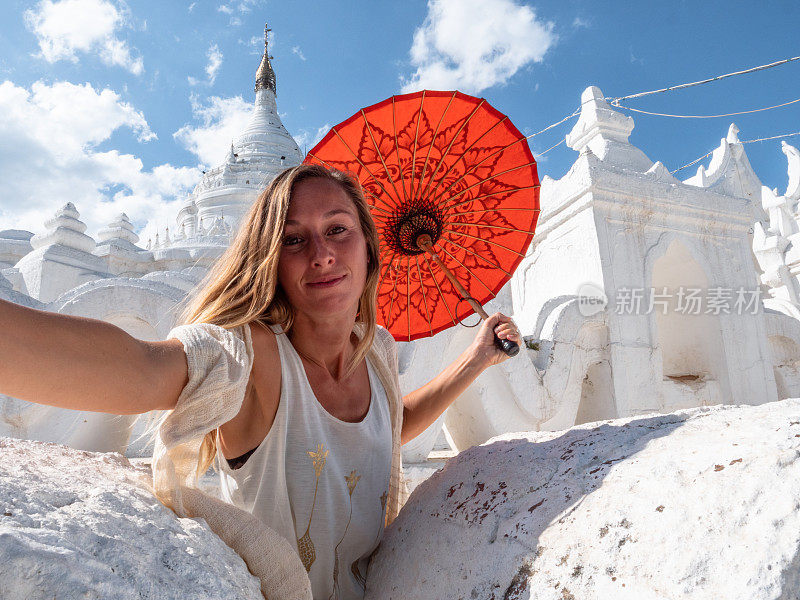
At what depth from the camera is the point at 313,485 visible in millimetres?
1220

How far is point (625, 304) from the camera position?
4.64m

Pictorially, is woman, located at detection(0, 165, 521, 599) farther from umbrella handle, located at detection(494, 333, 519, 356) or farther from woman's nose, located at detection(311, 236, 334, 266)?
umbrella handle, located at detection(494, 333, 519, 356)

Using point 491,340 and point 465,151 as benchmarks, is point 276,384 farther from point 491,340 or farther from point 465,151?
point 465,151

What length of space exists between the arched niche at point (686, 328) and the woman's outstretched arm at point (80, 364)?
486 cm

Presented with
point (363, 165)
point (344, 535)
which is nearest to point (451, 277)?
point (363, 165)

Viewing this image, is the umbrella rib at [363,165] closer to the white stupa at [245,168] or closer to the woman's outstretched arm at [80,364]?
the woman's outstretched arm at [80,364]

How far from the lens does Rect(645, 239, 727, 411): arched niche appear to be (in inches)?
201

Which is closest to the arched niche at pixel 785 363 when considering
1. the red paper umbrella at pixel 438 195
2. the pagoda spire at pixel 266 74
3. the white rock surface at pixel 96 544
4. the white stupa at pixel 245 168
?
the red paper umbrella at pixel 438 195

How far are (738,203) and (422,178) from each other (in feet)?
14.5

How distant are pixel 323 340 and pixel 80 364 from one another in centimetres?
71

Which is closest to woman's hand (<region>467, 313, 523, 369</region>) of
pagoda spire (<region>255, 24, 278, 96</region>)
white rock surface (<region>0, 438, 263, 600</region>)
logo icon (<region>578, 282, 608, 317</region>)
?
white rock surface (<region>0, 438, 263, 600</region>)

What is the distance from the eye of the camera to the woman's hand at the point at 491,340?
1.83 metres

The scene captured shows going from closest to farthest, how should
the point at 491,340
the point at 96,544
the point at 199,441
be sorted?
1. the point at 96,544
2. the point at 199,441
3. the point at 491,340

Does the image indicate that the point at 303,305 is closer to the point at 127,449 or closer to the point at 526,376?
the point at 127,449
